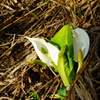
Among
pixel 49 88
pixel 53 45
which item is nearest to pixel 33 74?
pixel 49 88

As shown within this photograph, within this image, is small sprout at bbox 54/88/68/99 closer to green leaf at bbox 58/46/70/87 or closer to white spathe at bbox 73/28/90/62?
green leaf at bbox 58/46/70/87

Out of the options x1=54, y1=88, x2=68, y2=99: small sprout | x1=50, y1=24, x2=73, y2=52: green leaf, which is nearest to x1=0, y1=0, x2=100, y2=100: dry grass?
x1=54, y1=88, x2=68, y2=99: small sprout

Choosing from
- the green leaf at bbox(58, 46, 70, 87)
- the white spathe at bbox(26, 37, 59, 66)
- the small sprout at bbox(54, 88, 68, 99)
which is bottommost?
the small sprout at bbox(54, 88, 68, 99)

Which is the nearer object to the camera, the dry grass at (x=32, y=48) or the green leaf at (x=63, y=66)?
the green leaf at (x=63, y=66)

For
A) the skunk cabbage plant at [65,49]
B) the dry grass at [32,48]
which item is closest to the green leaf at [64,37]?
the skunk cabbage plant at [65,49]

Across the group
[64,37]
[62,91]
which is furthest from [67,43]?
[62,91]

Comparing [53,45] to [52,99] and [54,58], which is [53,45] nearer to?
[54,58]

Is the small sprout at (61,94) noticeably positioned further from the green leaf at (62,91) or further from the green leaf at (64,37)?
the green leaf at (64,37)
